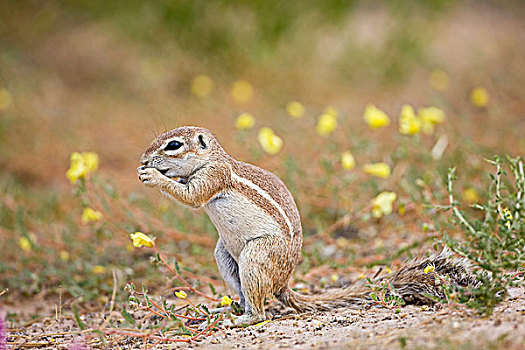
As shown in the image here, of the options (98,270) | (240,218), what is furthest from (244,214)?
(98,270)

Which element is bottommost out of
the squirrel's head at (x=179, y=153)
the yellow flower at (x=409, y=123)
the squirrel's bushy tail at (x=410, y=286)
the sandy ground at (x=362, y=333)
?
the sandy ground at (x=362, y=333)

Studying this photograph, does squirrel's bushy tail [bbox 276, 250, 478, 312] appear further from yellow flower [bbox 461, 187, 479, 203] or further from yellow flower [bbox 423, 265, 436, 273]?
yellow flower [bbox 461, 187, 479, 203]

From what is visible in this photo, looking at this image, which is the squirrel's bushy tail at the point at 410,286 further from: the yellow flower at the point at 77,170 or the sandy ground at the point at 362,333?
the yellow flower at the point at 77,170

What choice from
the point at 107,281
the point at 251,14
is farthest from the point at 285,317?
the point at 251,14

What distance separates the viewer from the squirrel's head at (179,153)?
3158 millimetres

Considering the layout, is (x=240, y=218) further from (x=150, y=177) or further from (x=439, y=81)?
(x=439, y=81)

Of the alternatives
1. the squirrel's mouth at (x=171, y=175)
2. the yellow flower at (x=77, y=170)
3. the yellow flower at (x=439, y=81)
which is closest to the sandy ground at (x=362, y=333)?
the squirrel's mouth at (x=171, y=175)

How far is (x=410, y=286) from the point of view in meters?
3.16

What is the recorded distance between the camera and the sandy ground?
2.41m

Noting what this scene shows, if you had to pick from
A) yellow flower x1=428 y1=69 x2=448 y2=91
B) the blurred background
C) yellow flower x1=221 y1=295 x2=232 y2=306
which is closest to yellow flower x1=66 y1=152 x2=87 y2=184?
the blurred background

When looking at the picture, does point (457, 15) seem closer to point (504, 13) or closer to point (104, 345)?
point (504, 13)

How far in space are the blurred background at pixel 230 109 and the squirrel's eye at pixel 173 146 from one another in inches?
57.6

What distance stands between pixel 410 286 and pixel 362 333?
1.75ft

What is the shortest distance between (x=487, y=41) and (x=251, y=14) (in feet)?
16.8
